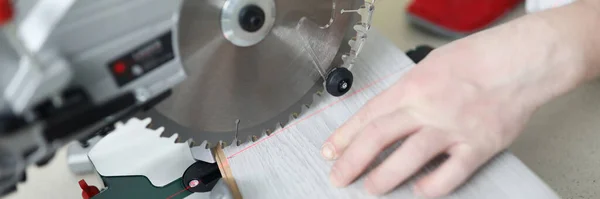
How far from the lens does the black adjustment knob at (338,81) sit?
733mm

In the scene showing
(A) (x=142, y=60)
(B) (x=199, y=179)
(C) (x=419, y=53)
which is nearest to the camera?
(A) (x=142, y=60)

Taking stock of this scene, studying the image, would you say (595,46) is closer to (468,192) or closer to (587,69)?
(587,69)

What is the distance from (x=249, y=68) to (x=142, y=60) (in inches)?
6.0

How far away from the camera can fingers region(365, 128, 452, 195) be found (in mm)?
636

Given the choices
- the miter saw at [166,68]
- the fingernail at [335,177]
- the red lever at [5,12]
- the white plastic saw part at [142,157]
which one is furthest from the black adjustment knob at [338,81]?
the red lever at [5,12]

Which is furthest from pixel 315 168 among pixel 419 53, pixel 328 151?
pixel 419 53

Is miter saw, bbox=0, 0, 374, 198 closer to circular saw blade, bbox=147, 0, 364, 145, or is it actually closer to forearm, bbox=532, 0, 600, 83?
circular saw blade, bbox=147, 0, 364, 145

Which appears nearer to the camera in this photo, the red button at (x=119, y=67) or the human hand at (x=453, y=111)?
the red button at (x=119, y=67)

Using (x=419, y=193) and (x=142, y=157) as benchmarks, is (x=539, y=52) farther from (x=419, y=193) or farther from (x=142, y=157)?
(x=142, y=157)

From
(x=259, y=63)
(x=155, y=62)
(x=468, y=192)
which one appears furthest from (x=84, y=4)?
(x=468, y=192)

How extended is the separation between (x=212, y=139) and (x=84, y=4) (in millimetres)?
268

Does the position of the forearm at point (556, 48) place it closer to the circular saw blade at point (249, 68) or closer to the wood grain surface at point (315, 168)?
the wood grain surface at point (315, 168)

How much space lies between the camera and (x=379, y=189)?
0.65 m

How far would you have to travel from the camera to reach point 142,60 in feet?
1.68
